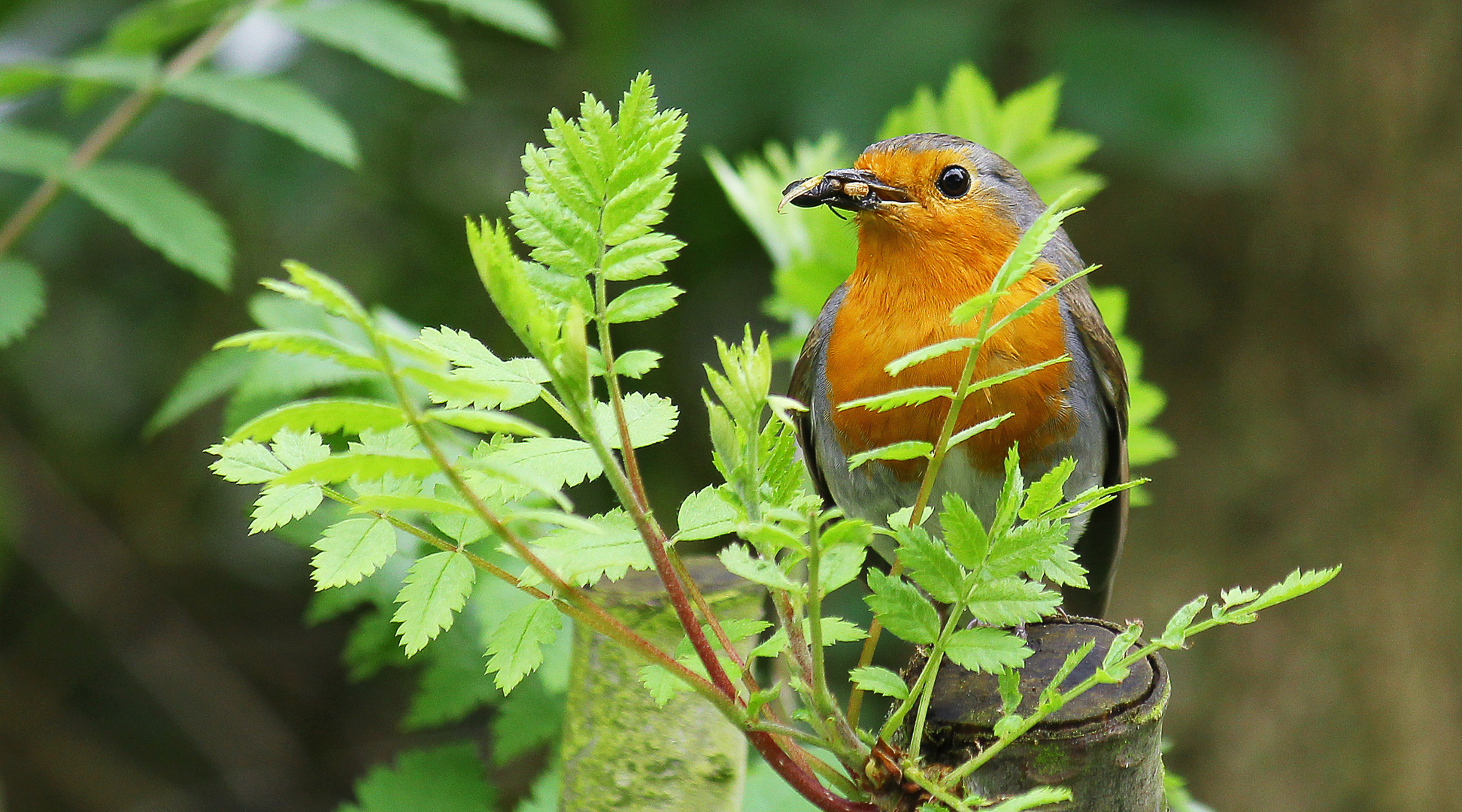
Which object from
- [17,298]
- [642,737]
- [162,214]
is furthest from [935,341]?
[17,298]

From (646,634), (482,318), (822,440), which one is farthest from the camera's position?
(482,318)

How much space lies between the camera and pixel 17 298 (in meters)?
1.96

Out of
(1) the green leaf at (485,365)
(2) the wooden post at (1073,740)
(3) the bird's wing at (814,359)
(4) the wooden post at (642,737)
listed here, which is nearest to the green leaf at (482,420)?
(1) the green leaf at (485,365)

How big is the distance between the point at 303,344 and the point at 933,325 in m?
1.27

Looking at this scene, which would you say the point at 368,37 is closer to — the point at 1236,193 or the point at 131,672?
the point at 1236,193

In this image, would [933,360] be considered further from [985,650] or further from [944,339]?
[985,650]

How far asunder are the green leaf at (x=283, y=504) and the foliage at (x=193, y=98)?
43.3 inches

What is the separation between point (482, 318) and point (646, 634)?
3.21 m

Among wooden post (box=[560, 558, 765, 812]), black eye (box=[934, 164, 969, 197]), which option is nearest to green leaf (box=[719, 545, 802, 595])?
wooden post (box=[560, 558, 765, 812])

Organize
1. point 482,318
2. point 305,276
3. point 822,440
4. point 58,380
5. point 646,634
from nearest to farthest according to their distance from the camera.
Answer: point 305,276 < point 646,634 < point 822,440 < point 482,318 < point 58,380

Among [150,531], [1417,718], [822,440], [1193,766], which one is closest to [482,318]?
[150,531]

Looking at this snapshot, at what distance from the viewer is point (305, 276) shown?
68 cm

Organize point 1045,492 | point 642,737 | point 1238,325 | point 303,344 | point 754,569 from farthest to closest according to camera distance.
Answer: point 1238,325 → point 642,737 → point 1045,492 → point 754,569 → point 303,344

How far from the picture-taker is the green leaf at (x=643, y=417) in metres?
0.93
